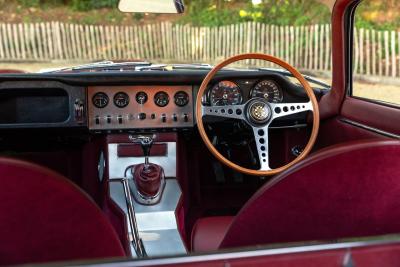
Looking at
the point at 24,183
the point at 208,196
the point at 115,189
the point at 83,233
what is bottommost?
the point at 208,196

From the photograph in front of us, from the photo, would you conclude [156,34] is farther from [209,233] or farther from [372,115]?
[209,233]

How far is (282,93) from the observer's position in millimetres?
3934

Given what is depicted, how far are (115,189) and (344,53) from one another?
1.69 metres

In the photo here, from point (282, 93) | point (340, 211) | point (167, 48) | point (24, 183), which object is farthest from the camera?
point (167, 48)

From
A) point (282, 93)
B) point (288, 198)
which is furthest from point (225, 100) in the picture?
point (288, 198)

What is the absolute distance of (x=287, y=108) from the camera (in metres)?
3.64

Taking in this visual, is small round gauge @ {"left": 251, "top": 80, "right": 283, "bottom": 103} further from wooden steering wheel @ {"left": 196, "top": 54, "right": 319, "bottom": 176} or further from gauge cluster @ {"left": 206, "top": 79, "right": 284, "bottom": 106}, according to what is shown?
wooden steering wheel @ {"left": 196, "top": 54, "right": 319, "bottom": 176}

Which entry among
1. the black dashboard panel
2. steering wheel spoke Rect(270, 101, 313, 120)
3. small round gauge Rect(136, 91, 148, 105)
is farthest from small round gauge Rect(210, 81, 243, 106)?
the black dashboard panel

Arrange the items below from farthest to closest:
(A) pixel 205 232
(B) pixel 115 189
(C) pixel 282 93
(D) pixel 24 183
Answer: (C) pixel 282 93
(B) pixel 115 189
(A) pixel 205 232
(D) pixel 24 183

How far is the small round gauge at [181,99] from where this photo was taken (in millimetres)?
3930

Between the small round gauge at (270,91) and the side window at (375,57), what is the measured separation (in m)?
0.50

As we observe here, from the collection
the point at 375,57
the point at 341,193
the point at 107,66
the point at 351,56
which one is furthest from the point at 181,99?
the point at 341,193

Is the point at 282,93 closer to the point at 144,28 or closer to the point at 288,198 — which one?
the point at 288,198

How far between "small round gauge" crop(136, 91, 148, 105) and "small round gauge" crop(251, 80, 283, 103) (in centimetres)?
75
